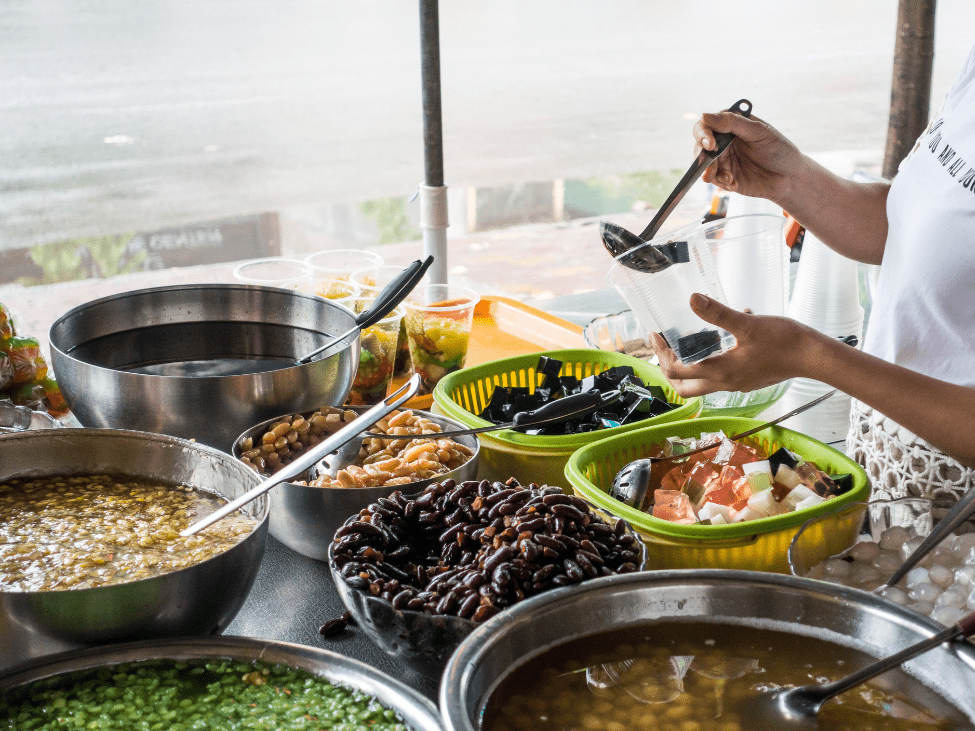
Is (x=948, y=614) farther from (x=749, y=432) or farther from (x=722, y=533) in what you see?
(x=749, y=432)

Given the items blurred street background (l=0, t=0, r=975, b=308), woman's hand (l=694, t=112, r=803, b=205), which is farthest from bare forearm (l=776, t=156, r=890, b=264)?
blurred street background (l=0, t=0, r=975, b=308)

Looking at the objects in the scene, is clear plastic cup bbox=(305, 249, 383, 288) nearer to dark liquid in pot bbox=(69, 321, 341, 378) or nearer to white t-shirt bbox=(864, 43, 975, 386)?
dark liquid in pot bbox=(69, 321, 341, 378)

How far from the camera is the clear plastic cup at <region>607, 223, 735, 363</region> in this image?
1.09 m

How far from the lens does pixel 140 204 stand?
19.9 feet

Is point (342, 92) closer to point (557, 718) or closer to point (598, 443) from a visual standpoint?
point (598, 443)

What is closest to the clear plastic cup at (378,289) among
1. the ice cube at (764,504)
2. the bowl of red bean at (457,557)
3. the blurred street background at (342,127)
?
the bowl of red bean at (457,557)

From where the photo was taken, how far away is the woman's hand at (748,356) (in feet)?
3.59

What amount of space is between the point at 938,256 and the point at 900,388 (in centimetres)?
23

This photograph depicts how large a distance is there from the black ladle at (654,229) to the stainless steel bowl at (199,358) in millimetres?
500

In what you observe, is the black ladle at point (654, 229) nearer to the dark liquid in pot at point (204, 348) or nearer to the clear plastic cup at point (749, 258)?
the clear plastic cup at point (749, 258)

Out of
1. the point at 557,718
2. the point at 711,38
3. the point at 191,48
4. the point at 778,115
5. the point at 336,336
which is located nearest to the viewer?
the point at 557,718

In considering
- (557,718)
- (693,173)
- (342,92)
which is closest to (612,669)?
(557,718)

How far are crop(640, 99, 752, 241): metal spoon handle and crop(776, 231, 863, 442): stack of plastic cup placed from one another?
35 centimetres

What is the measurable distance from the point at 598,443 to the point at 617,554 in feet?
1.24
